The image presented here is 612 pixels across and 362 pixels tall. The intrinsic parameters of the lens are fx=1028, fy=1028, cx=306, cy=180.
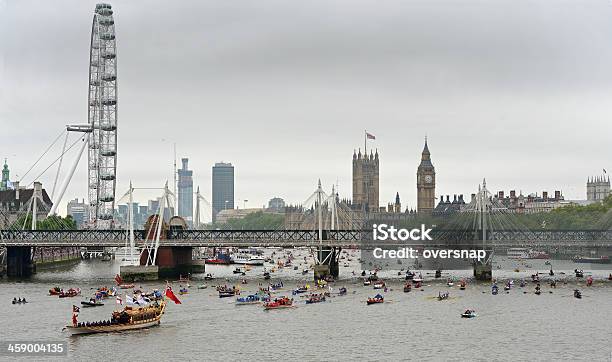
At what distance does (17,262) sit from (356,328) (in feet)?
272

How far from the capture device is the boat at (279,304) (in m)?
114

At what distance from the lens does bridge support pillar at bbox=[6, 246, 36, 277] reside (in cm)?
16338

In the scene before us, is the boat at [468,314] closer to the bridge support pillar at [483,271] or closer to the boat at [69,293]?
the bridge support pillar at [483,271]

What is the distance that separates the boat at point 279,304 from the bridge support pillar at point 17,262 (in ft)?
203

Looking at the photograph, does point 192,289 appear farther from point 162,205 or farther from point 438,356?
point 438,356

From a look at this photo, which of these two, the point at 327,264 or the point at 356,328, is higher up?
the point at 327,264

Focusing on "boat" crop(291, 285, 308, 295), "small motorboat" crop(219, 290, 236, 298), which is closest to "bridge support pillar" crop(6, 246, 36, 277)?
"small motorboat" crop(219, 290, 236, 298)

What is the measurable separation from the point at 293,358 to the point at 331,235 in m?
75.9

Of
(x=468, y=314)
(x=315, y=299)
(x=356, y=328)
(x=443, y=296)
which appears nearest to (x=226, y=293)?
(x=315, y=299)

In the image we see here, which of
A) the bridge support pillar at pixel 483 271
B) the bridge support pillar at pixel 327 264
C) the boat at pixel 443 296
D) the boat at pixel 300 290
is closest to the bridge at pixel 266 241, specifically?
the bridge support pillar at pixel 327 264

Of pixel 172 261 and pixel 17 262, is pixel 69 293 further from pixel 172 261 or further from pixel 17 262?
pixel 17 262

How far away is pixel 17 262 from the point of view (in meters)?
164

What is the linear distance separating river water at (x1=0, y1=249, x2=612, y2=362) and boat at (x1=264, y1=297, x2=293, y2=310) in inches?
47.1

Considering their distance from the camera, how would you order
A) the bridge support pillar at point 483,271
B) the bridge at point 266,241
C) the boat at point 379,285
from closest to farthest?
the boat at point 379,285 < the bridge at point 266,241 < the bridge support pillar at point 483,271
